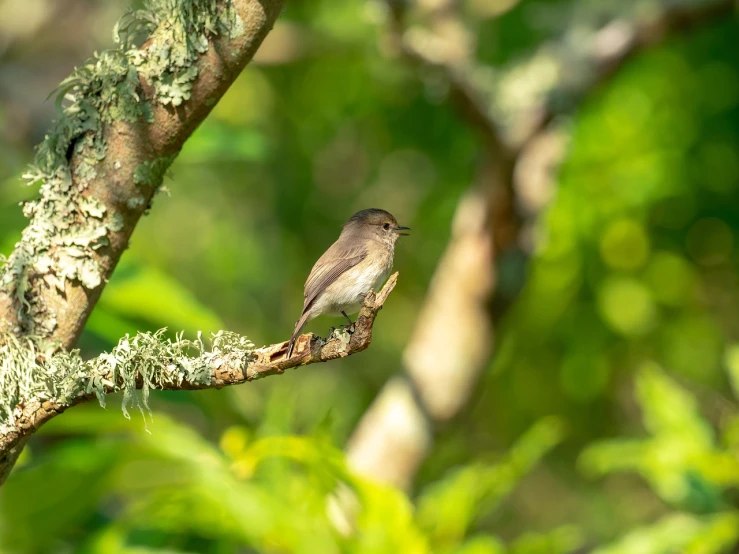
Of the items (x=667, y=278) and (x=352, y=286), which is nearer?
(x=352, y=286)

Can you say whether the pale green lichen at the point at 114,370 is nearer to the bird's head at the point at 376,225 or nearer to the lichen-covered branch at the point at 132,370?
the lichen-covered branch at the point at 132,370

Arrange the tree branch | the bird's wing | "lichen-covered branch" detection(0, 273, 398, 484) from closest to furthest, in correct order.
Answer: "lichen-covered branch" detection(0, 273, 398, 484) → the bird's wing → the tree branch

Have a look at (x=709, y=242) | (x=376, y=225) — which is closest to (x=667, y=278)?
(x=709, y=242)

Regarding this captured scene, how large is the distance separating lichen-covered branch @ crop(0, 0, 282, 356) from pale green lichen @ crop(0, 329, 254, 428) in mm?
90

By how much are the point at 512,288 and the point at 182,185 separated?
4501mm

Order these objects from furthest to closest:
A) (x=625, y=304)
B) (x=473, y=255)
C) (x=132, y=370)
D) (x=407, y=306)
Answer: (x=407, y=306)
(x=625, y=304)
(x=473, y=255)
(x=132, y=370)

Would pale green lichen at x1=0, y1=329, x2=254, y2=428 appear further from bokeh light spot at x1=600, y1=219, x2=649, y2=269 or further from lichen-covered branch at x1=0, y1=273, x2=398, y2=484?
bokeh light spot at x1=600, y1=219, x2=649, y2=269

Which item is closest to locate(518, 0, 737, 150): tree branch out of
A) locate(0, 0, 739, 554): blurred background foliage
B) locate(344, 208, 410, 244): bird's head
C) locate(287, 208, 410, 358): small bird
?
locate(0, 0, 739, 554): blurred background foliage

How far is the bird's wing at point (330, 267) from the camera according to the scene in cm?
292

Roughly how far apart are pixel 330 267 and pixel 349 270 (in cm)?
12

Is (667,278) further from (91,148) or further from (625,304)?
(91,148)

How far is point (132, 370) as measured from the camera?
1.83 meters

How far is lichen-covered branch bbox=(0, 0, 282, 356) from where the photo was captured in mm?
1948

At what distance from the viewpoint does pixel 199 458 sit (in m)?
3.86
